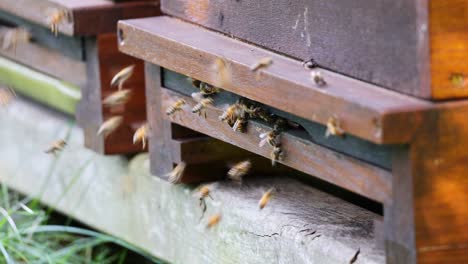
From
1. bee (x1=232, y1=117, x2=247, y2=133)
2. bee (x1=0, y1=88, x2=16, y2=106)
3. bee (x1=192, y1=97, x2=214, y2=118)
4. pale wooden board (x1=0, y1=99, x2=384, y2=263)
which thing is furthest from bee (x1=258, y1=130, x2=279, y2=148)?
bee (x1=0, y1=88, x2=16, y2=106)

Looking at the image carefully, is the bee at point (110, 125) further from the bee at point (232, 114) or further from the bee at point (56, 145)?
the bee at point (232, 114)

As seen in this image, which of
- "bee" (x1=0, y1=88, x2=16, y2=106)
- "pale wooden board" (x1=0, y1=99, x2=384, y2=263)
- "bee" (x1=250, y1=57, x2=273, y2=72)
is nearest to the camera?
"bee" (x1=250, y1=57, x2=273, y2=72)

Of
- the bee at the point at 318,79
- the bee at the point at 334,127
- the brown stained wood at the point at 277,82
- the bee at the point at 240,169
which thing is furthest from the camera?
the bee at the point at 240,169

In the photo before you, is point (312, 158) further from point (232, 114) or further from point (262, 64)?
point (232, 114)

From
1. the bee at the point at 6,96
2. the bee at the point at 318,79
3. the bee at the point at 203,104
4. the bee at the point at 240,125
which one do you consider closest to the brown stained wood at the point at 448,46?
the bee at the point at 318,79

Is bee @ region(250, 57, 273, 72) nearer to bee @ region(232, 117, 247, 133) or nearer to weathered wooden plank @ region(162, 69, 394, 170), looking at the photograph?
weathered wooden plank @ region(162, 69, 394, 170)

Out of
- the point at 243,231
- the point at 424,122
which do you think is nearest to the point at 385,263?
the point at 424,122

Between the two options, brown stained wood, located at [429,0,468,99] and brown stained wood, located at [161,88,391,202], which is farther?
brown stained wood, located at [161,88,391,202]
